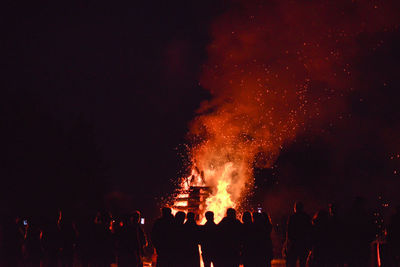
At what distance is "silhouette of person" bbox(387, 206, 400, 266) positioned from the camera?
977 centimetres

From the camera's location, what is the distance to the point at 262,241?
9.32m

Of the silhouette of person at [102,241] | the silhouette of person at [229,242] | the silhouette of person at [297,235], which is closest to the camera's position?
the silhouette of person at [229,242]

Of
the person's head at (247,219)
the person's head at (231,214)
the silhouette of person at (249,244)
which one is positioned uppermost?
the person's head at (231,214)

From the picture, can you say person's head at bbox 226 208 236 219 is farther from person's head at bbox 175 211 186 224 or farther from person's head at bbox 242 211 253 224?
person's head at bbox 175 211 186 224

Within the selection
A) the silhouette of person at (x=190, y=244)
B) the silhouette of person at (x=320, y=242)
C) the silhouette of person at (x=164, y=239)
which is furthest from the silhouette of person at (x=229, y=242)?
the silhouette of person at (x=320, y=242)

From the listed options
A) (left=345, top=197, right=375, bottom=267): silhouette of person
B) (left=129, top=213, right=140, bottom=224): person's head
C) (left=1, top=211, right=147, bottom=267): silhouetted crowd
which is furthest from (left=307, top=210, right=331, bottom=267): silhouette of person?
(left=129, top=213, right=140, bottom=224): person's head

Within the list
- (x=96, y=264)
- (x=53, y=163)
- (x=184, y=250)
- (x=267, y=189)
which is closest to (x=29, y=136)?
(x=53, y=163)

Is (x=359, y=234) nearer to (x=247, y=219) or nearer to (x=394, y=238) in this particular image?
(x=394, y=238)

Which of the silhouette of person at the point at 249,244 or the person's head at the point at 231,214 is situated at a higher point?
the person's head at the point at 231,214

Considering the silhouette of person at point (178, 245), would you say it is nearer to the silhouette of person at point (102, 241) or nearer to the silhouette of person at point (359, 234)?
the silhouette of person at point (102, 241)

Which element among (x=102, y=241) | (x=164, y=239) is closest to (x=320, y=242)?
(x=164, y=239)

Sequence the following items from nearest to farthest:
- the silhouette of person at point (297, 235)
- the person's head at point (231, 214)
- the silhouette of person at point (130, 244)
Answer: the person's head at point (231, 214), the silhouette of person at point (297, 235), the silhouette of person at point (130, 244)

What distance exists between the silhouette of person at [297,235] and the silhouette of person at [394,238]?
162 cm

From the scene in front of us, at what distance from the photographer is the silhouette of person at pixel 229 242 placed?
9242 mm
